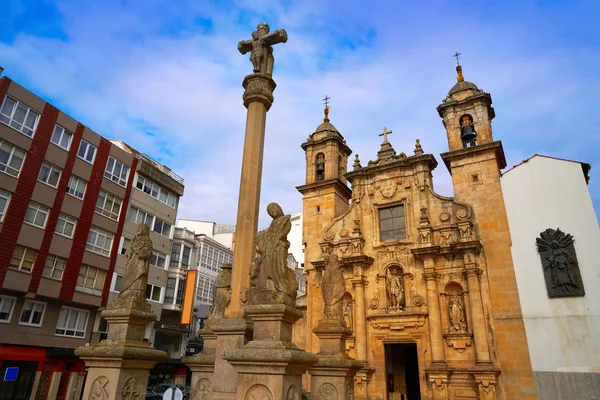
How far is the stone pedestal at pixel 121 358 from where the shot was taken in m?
7.49

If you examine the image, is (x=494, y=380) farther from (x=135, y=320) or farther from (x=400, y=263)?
(x=135, y=320)

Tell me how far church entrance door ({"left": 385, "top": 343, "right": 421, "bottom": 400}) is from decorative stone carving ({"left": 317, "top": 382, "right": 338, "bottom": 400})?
1137cm

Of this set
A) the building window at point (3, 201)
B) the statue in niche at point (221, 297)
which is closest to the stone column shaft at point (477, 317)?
the statue in niche at point (221, 297)

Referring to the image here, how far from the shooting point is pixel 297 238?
58.1 meters

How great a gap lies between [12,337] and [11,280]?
285 centimetres

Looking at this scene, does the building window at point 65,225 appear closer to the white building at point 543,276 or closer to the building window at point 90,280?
the building window at point 90,280

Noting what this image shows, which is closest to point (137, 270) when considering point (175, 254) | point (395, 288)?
point (395, 288)

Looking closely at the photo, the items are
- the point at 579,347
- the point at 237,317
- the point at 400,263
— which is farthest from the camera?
the point at 400,263

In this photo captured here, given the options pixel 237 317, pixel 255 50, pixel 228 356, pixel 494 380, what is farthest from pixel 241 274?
pixel 494 380

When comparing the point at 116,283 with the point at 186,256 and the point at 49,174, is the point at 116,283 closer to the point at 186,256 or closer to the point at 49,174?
the point at 186,256

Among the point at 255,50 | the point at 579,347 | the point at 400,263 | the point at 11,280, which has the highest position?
the point at 255,50

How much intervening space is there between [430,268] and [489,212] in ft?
13.6

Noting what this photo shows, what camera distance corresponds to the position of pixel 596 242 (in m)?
17.9

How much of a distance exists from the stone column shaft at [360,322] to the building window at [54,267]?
16415 millimetres
